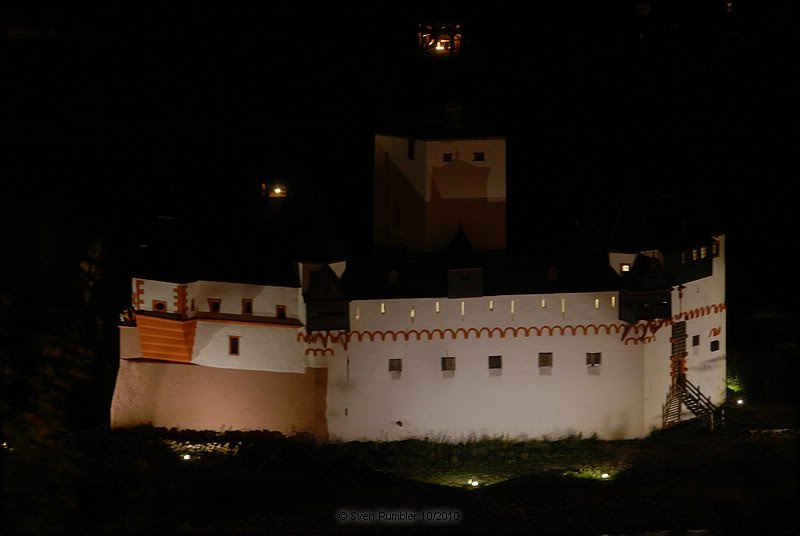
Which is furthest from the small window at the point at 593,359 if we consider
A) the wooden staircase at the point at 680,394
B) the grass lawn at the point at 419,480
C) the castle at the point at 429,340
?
the wooden staircase at the point at 680,394

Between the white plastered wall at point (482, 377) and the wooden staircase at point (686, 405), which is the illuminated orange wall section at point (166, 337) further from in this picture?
the wooden staircase at point (686, 405)

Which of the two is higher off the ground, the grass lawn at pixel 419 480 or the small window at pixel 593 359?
the small window at pixel 593 359

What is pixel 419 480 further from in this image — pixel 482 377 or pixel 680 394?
pixel 680 394

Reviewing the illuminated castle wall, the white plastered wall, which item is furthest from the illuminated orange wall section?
the white plastered wall

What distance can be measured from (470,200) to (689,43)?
588 inches

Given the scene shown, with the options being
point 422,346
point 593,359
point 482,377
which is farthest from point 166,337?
point 593,359

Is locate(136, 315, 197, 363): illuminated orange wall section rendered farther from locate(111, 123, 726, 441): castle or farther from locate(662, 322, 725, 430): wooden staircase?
locate(662, 322, 725, 430): wooden staircase

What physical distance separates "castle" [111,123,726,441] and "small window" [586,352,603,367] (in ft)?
0.13

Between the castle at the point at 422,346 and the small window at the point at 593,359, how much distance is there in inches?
1.6

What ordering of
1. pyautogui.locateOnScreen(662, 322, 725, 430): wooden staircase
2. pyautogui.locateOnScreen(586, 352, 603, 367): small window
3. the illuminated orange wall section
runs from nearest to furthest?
the illuminated orange wall section, pyautogui.locateOnScreen(586, 352, 603, 367): small window, pyautogui.locateOnScreen(662, 322, 725, 430): wooden staircase

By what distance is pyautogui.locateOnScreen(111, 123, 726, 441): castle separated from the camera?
3419 cm

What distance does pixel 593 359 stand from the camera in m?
34.9

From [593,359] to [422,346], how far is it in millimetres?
3553

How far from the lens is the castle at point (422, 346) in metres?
34.2
